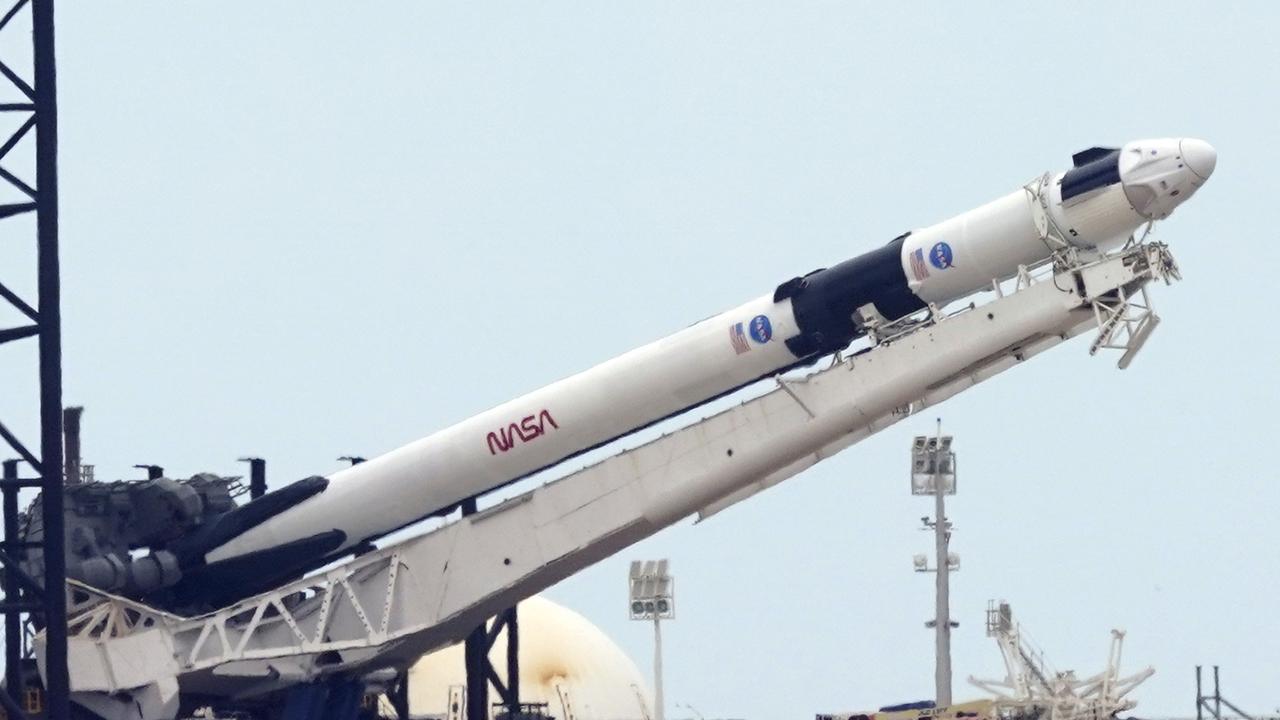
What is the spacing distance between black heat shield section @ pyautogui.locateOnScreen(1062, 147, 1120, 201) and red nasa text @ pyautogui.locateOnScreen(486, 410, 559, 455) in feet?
27.8

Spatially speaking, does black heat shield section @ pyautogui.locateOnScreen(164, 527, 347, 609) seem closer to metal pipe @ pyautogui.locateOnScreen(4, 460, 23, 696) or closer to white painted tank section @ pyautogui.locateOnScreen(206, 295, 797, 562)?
white painted tank section @ pyautogui.locateOnScreen(206, 295, 797, 562)

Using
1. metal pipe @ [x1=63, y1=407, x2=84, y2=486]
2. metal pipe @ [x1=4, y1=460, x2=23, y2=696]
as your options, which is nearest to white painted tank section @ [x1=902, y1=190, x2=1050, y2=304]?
metal pipe @ [x1=4, y1=460, x2=23, y2=696]

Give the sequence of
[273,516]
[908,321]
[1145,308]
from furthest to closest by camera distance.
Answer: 1. [273,516]
2. [908,321]
3. [1145,308]

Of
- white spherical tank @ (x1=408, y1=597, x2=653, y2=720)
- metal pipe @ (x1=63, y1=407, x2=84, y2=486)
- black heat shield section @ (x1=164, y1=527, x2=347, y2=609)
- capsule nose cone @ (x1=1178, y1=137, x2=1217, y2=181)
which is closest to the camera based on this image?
capsule nose cone @ (x1=1178, y1=137, x2=1217, y2=181)

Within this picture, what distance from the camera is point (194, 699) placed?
122 feet

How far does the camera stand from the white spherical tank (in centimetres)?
5890

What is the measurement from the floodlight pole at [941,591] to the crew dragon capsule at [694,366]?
1359 cm

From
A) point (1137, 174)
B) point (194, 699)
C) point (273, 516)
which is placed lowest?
point (194, 699)

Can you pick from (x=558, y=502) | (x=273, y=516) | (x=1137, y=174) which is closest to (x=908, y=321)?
(x=1137, y=174)

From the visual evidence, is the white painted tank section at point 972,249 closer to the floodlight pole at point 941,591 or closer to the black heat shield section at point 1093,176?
the black heat shield section at point 1093,176

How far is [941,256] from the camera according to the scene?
105 ft

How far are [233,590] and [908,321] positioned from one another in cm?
1185

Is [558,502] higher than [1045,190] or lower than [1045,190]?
lower

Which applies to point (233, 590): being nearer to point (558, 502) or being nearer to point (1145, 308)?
point (558, 502)
